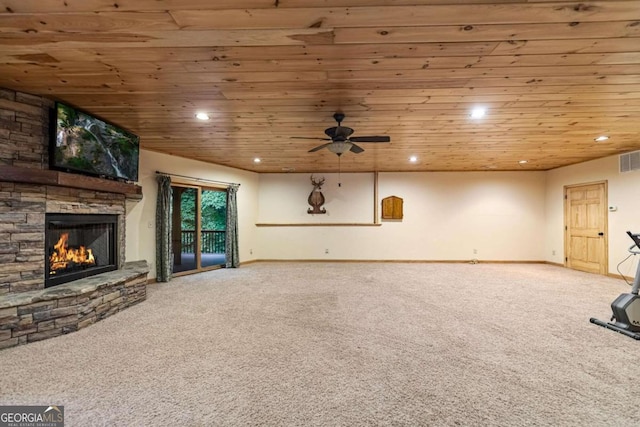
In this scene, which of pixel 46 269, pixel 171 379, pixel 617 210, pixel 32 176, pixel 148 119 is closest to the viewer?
pixel 171 379

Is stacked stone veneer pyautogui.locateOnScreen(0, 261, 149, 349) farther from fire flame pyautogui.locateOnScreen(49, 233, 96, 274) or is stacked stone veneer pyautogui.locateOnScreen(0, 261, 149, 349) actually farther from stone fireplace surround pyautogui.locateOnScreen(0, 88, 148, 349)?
fire flame pyautogui.locateOnScreen(49, 233, 96, 274)

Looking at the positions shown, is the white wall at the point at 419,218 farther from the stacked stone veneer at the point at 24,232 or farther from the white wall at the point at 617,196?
the stacked stone veneer at the point at 24,232

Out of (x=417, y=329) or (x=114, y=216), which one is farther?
(x=114, y=216)

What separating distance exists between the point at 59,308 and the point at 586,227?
923 centimetres

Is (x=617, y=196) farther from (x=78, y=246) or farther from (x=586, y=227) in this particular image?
(x=78, y=246)

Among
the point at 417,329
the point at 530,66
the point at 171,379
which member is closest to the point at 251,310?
the point at 171,379

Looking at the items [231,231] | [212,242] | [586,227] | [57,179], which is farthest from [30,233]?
[586,227]

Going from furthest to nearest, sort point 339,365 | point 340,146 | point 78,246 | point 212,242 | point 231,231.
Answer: point 212,242, point 231,231, point 78,246, point 340,146, point 339,365

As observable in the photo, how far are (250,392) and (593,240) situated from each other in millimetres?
7688

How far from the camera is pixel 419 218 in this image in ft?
25.7

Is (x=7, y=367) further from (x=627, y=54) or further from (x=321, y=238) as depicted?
(x=321, y=238)

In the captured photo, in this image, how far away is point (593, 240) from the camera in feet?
20.7

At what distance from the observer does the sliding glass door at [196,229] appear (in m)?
6.41

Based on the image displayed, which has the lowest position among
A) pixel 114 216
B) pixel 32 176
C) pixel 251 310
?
pixel 251 310
